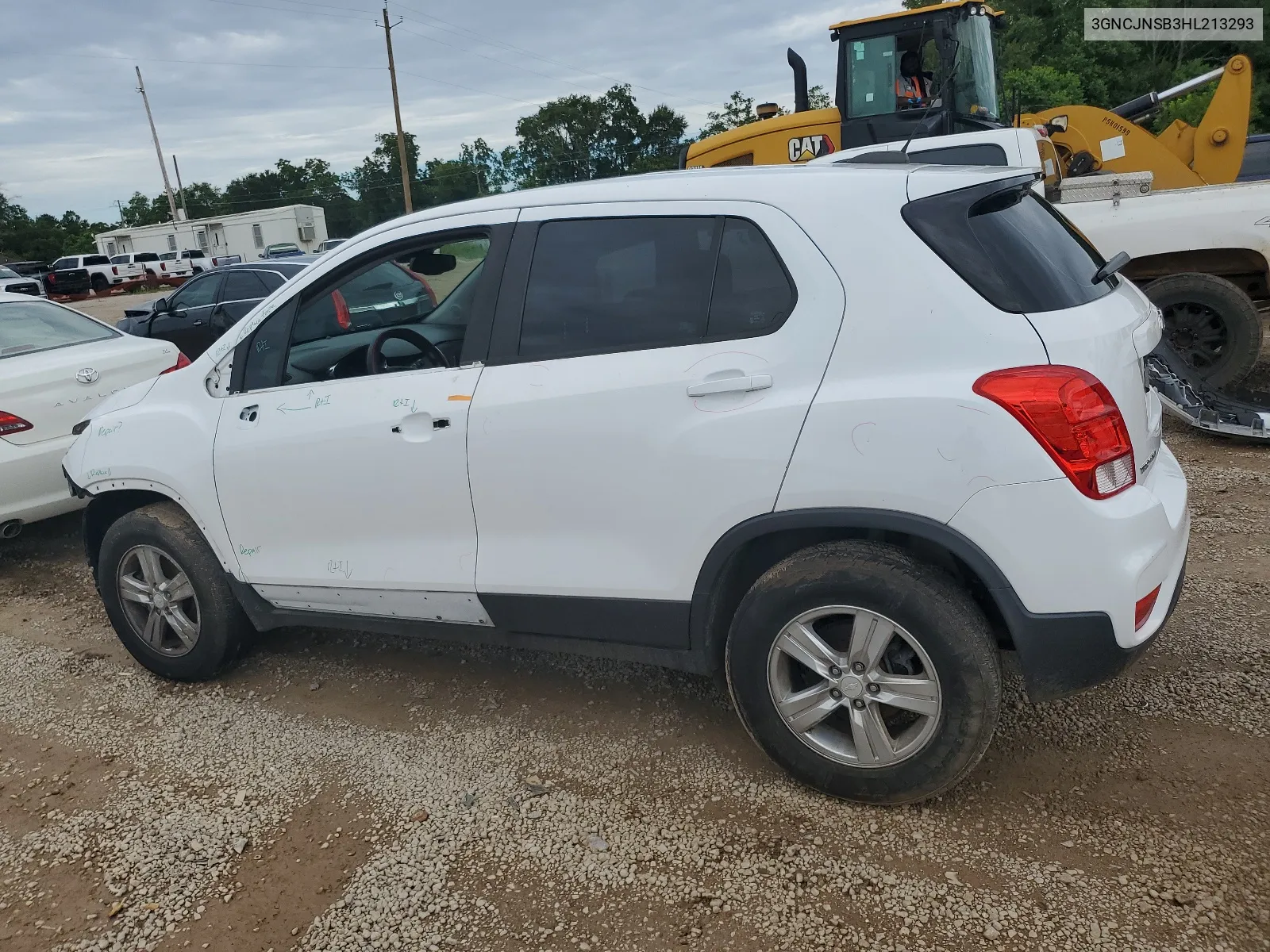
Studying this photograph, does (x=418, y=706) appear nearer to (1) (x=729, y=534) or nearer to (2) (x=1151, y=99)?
(1) (x=729, y=534)

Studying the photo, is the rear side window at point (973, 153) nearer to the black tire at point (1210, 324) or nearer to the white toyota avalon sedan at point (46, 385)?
the black tire at point (1210, 324)

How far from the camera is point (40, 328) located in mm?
6227

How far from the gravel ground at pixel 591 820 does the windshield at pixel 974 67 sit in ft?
18.5

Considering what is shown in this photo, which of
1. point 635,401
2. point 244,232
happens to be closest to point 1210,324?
point 635,401

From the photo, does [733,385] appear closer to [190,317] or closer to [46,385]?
[46,385]

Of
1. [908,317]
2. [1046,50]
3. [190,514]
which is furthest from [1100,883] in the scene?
[1046,50]

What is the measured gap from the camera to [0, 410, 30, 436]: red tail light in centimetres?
522

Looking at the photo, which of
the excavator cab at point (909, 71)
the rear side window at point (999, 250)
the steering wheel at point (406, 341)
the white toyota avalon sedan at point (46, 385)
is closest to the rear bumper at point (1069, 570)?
the rear side window at point (999, 250)

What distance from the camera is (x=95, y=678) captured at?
420 centimetres

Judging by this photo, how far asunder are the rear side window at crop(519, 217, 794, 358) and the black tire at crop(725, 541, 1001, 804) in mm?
744

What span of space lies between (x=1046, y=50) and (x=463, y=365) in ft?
117

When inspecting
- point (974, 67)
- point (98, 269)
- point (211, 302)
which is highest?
point (974, 67)

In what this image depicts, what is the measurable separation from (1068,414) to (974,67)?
7129 millimetres

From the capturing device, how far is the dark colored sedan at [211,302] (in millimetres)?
11625
